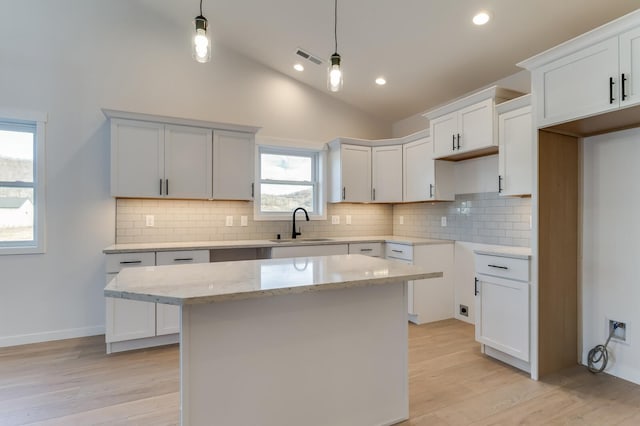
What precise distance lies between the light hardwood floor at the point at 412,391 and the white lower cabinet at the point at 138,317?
122 millimetres

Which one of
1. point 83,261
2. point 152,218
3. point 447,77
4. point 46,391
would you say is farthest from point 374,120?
point 46,391

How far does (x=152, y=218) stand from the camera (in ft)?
11.8

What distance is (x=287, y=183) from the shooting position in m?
4.38

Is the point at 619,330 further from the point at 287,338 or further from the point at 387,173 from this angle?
the point at 387,173

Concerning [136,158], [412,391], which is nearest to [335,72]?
[412,391]

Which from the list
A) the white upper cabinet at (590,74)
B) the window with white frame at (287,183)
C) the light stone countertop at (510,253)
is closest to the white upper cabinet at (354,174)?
the window with white frame at (287,183)

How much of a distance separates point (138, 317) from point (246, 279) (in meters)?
2.05

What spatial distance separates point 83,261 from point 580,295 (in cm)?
465

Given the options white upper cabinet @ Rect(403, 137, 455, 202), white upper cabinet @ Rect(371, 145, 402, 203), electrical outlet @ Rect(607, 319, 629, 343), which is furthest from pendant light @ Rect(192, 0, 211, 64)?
electrical outlet @ Rect(607, 319, 629, 343)

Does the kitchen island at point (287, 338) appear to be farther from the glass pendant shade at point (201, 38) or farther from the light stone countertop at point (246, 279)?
the glass pendant shade at point (201, 38)

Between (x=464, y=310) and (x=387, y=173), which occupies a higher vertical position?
(x=387, y=173)

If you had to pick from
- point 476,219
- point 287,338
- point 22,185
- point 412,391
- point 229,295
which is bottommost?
point 412,391

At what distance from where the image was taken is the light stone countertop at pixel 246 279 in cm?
132

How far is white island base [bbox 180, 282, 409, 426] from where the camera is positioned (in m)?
1.50
